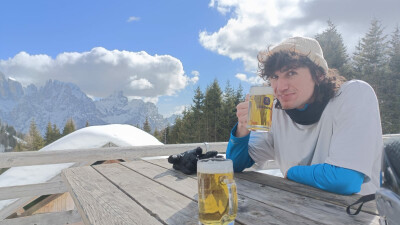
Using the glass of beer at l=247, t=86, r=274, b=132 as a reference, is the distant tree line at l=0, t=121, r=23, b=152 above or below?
below

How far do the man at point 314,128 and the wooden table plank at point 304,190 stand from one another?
0.13ft

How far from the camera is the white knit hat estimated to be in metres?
1.59

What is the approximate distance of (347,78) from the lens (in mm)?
29875

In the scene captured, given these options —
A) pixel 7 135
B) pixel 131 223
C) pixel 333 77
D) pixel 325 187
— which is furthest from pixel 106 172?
pixel 7 135

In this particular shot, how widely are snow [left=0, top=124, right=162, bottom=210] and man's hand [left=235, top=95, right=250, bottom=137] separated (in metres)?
3.13

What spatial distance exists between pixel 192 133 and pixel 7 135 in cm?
7168

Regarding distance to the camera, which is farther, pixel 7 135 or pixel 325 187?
pixel 7 135

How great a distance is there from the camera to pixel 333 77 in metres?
1.63

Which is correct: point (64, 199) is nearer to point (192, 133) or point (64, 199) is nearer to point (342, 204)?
point (342, 204)

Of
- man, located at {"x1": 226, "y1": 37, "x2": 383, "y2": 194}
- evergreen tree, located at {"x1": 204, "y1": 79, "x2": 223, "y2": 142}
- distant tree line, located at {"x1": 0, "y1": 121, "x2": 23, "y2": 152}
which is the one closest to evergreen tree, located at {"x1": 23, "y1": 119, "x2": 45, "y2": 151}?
evergreen tree, located at {"x1": 204, "y1": 79, "x2": 223, "y2": 142}

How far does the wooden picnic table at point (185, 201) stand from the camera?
3.06 feet

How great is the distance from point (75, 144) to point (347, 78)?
30.5 metres

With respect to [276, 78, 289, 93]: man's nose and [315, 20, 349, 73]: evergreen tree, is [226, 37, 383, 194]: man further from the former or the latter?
[315, 20, 349, 73]: evergreen tree

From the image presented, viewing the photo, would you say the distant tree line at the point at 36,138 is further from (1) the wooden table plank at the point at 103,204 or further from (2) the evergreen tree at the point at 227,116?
(1) the wooden table plank at the point at 103,204
